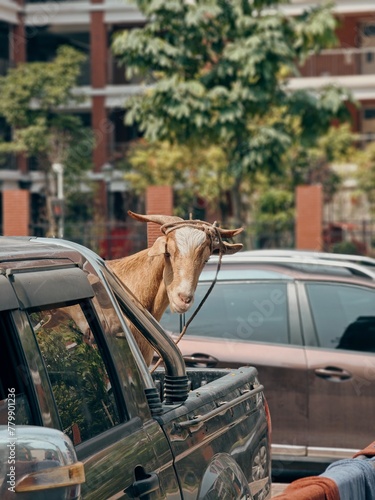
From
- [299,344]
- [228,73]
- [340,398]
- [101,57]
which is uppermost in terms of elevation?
[101,57]

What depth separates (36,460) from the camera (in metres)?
2.33

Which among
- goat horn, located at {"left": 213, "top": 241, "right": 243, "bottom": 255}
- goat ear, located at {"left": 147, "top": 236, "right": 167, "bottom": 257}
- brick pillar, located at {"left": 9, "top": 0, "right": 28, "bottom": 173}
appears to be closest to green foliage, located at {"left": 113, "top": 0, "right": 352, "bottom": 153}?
brick pillar, located at {"left": 9, "top": 0, "right": 28, "bottom": 173}

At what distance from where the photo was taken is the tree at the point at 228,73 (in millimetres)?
22922

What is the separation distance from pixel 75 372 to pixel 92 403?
11cm

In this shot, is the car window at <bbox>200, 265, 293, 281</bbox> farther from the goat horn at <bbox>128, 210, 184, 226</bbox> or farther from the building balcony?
the building balcony

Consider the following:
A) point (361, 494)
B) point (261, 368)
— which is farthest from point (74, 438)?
point (261, 368)

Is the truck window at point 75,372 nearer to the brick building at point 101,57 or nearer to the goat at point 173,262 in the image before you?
the goat at point 173,262

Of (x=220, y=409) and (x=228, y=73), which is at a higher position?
(x=228, y=73)

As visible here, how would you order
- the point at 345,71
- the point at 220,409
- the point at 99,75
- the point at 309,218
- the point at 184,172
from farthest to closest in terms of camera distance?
the point at 99,75
the point at 345,71
the point at 184,172
the point at 309,218
the point at 220,409

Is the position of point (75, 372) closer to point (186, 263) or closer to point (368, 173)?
point (186, 263)

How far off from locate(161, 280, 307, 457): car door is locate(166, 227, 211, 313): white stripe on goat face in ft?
8.69

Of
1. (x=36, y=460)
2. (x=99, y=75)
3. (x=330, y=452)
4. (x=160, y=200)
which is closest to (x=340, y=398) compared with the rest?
(x=330, y=452)

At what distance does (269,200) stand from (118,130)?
14.1 m

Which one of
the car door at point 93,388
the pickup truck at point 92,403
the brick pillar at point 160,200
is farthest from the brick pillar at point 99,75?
the car door at point 93,388
